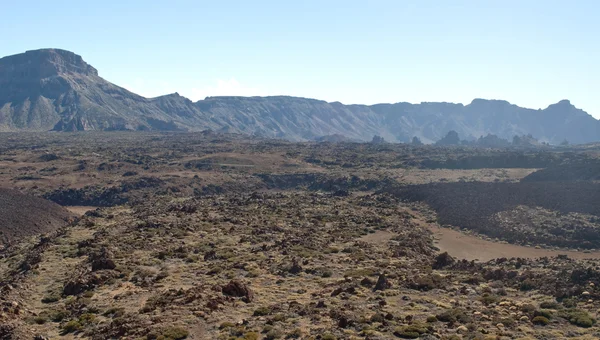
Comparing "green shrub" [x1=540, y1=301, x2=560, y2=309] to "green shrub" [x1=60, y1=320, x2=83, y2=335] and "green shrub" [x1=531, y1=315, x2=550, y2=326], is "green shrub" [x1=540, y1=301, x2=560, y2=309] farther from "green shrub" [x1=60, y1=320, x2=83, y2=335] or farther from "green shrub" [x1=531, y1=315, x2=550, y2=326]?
"green shrub" [x1=60, y1=320, x2=83, y2=335]

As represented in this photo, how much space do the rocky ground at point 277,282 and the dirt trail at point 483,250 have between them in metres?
1.54

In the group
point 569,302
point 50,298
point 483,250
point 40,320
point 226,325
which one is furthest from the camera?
point 483,250

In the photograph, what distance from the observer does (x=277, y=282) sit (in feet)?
111

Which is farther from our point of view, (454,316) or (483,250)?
(483,250)

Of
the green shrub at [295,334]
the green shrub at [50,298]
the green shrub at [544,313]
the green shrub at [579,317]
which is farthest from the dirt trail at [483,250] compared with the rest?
the green shrub at [50,298]

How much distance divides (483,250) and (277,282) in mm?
31925

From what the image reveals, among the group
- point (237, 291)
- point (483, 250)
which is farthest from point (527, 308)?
point (483, 250)

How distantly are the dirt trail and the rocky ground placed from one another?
1544mm

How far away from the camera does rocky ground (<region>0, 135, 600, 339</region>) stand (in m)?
24.2

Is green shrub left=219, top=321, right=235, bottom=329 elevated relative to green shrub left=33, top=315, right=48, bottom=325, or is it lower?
elevated

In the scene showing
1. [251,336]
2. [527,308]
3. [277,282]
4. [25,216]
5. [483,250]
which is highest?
[527,308]

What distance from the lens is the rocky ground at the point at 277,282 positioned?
24203 mm

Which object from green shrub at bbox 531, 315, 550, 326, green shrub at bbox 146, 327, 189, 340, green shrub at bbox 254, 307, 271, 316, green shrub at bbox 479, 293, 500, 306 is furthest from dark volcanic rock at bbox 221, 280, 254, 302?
green shrub at bbox 531, 315, 550, 326

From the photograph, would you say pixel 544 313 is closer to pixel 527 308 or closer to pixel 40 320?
pixel 527 308
